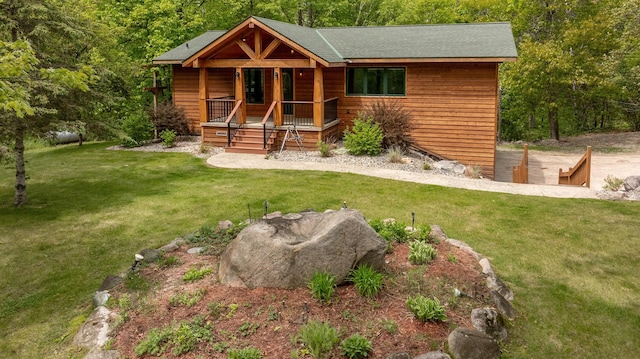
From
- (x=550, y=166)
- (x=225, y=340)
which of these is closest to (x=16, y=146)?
(x=225, y=340)

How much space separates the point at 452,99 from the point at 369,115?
322 centimetres

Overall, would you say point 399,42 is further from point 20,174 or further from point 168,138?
point 20,174

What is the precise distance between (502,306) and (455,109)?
1273 centimetres

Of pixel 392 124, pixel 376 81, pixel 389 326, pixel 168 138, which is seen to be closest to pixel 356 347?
pixel 389 326

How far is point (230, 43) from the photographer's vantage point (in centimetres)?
1838

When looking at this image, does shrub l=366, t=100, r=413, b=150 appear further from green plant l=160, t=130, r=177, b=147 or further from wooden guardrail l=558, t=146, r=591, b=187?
green plant l=160, t=130, r=177, b=147

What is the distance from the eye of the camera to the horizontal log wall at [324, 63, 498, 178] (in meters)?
17.3

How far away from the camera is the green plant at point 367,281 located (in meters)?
5.69

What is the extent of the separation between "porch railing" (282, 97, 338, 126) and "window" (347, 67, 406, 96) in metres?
0.95

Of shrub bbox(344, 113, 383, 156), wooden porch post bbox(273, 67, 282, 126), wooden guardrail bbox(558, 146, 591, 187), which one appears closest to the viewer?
wooden guardrail bbox(558, 146, 591, 187)

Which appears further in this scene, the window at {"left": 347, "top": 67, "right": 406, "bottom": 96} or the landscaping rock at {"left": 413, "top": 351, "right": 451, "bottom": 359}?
the window at {"left": 347, "top": 67, "right": 406, "bottom": 96}

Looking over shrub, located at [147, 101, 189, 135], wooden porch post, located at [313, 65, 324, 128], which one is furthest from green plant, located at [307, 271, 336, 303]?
shrub, located at [147, 101, 189, 135]

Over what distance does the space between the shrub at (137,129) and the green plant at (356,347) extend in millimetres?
16912

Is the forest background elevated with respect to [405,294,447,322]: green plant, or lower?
elevated
